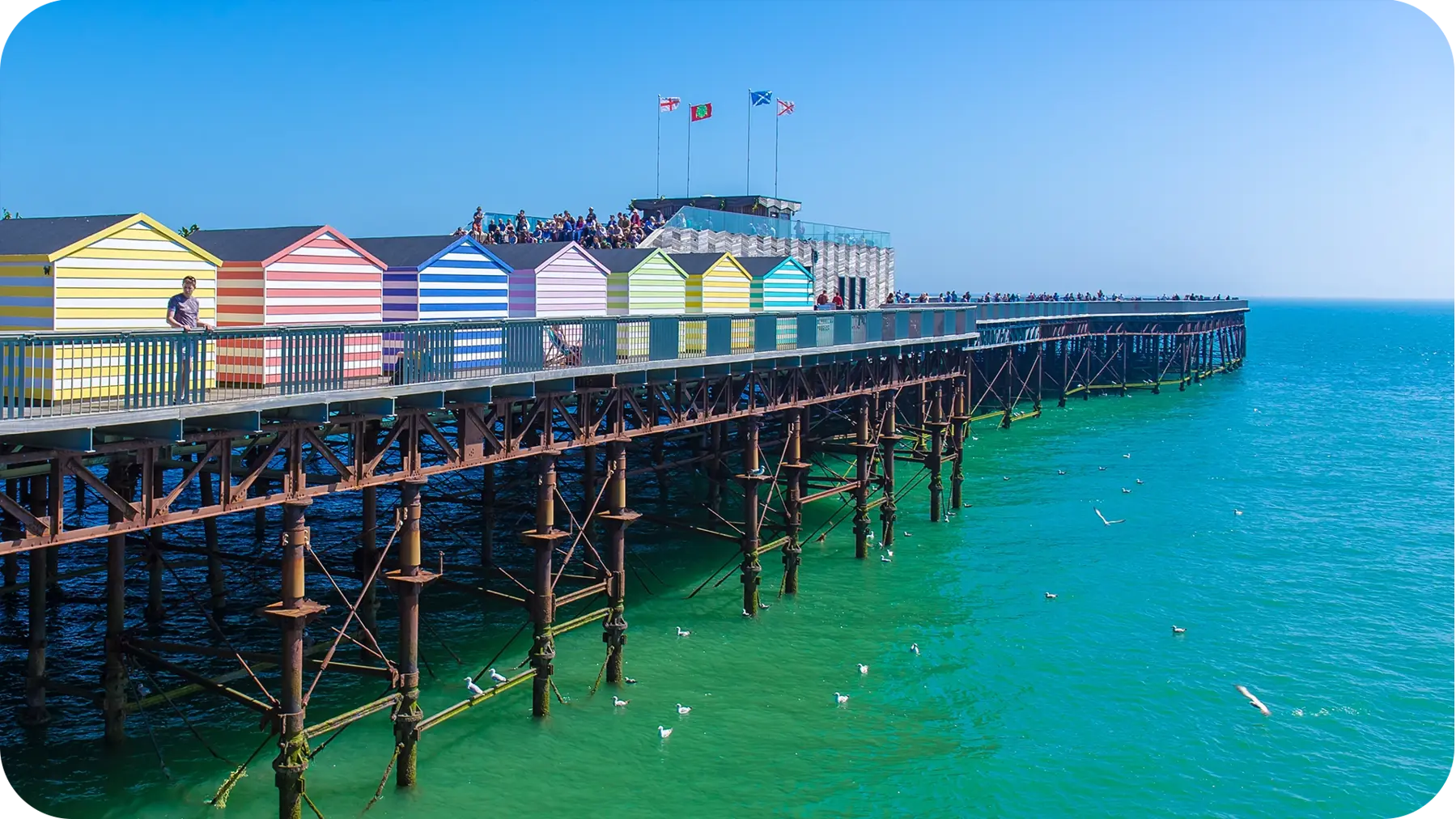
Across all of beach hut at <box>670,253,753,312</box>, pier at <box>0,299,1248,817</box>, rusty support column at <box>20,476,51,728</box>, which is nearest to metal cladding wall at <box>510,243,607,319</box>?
pier at <box>0,299,1248,817</box>

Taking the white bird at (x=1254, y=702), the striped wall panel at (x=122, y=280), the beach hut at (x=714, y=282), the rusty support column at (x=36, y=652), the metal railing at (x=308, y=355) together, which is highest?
the beach hut at (x=714, y=282)

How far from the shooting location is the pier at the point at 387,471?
13.9 m

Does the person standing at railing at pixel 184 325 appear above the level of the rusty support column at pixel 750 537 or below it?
above

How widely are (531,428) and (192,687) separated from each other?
646 centimetres

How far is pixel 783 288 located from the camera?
113ft

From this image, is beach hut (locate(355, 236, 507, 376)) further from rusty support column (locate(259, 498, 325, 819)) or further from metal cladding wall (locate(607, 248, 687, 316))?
metal cladding wall (locate(607, 248, 687, 316))

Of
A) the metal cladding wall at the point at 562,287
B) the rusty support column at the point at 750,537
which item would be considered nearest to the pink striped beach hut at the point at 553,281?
the metal cladding wall at the point at 562,287

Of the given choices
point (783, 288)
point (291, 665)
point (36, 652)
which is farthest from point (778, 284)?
point (291, 665)

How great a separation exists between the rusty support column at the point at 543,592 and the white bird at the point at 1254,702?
40.5 feet

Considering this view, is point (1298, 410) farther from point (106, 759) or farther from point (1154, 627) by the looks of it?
point (106, 759)

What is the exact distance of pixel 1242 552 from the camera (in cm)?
3491

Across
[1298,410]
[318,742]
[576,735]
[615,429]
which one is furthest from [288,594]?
[1298,410]

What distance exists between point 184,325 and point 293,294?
125 inches

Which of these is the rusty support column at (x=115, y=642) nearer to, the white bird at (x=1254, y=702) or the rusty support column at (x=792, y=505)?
the rusty support column at (x=792, y=505)
